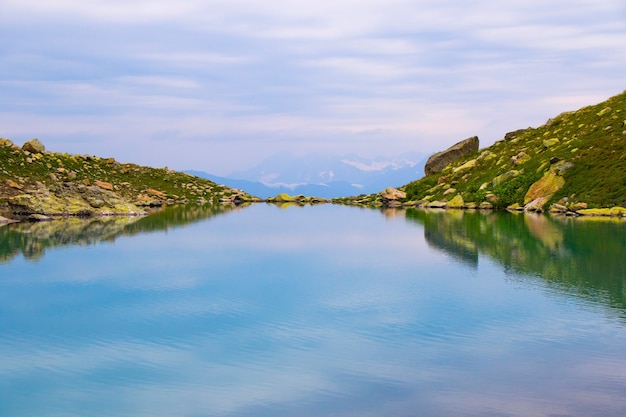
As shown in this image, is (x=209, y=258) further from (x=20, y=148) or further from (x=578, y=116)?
(x=578, y=116)

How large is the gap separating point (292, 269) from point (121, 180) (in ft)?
326

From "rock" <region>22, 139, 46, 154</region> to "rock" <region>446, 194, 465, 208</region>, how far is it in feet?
248

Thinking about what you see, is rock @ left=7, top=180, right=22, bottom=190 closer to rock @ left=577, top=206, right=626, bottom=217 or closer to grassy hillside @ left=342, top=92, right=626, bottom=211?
grassy hillside @ left=342, top=92, right=626, bottom=211

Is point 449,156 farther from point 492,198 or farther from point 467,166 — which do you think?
point 492,198

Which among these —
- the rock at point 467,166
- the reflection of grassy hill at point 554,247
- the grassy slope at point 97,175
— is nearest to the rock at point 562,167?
the reflection of grassy hill at point 554,247

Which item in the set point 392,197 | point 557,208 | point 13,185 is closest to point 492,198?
point 557,208

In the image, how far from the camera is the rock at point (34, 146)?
117 metres

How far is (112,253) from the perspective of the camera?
47.9 meters

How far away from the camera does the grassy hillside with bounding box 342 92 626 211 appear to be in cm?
8412

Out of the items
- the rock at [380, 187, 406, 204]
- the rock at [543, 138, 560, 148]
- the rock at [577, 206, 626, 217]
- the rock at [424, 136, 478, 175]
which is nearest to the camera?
the rock at [577, 206, 626, 217]

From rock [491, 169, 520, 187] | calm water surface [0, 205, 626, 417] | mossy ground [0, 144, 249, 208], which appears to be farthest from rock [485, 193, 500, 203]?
mossy ground [0, 144, 249, 208]

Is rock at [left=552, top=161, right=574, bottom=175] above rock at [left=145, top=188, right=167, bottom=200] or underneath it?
above

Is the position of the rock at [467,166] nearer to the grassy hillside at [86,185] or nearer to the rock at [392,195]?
the rock at [392,195]

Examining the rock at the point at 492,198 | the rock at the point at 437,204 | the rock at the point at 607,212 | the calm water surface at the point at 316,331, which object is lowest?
the calm water surface at the point at 316,331
